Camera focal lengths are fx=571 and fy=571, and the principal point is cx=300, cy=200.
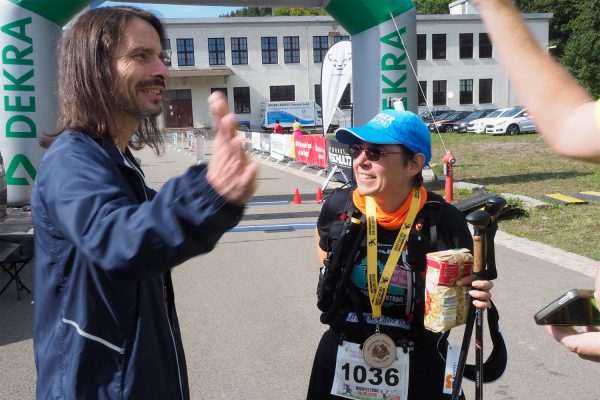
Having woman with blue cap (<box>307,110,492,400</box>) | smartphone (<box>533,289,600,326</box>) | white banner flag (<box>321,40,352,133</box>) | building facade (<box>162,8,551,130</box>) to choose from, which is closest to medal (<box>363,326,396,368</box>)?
woman with blue cap (<box>307,110,492,400</box>)

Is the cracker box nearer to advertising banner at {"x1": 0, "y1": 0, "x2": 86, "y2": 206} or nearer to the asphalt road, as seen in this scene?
the asphalt road

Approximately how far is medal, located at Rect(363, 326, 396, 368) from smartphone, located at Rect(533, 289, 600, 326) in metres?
0.93

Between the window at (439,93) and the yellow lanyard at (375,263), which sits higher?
the window at (439,93)

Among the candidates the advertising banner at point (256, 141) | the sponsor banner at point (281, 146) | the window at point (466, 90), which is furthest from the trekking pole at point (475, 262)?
the window at point (466, 90)

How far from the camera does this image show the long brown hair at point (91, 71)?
1567 mm

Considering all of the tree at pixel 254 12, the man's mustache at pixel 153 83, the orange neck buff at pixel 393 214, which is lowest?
the orange neck buff at pixel 393 214

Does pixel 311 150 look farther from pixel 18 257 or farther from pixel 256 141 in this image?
pixel 18 257

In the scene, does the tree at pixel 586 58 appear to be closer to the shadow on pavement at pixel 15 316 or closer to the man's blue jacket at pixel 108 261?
the shadow on pavement at pixel 15 316

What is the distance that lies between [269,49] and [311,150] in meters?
34.6

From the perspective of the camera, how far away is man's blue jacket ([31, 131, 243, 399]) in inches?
46.7

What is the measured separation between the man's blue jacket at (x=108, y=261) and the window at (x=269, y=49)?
166 feet

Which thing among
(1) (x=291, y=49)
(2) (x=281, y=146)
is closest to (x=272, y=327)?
(2) (x=281, y=146)

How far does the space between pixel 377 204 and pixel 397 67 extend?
9.70m

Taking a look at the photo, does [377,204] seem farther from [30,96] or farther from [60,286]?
[30,96]
